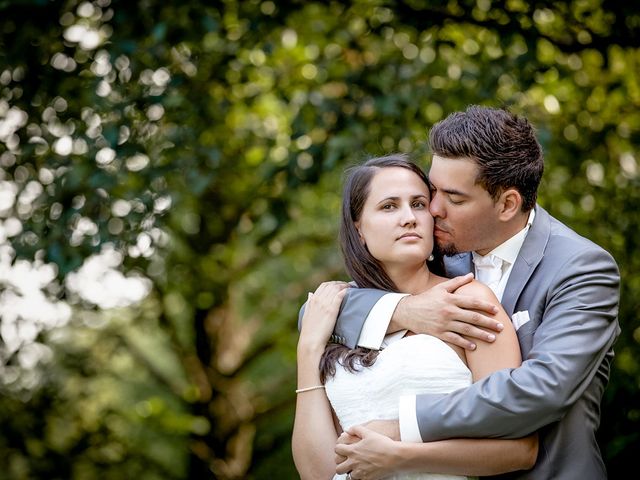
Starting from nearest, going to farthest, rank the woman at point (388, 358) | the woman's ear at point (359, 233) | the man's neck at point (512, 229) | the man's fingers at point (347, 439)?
the woman at point (388, 358) → the man's fingers at point (347, 439) → the man's neck at point (512, 229) → the woman's ear at point (359, 233)

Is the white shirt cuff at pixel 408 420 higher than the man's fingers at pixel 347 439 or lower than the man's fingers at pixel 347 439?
higher

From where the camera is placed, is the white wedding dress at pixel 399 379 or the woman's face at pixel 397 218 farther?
the woman's face at pixel 397 218

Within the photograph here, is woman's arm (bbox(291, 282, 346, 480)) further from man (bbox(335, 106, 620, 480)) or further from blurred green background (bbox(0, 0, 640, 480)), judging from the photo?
blurred green background (bbox(0, 0, 640, 480))

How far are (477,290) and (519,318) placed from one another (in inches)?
6.2

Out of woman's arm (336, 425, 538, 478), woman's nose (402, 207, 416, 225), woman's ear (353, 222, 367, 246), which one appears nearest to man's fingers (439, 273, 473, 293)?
woman's nose (402, 207, 416, 225)

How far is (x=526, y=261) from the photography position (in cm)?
293

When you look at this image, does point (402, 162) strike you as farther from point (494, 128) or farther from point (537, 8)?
point (537, 8)

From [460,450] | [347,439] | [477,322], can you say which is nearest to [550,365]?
[477,322]

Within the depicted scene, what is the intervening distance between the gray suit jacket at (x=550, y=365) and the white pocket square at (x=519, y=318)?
0.04ft

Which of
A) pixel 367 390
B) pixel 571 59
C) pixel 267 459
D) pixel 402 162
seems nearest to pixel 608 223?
pixel 571 59

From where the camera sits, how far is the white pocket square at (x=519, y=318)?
2829 mm

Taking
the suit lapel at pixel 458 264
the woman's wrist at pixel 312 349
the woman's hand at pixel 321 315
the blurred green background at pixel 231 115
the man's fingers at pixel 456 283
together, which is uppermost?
the man's fingers at pixel 456 283

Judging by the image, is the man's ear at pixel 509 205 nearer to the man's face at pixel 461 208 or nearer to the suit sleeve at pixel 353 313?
the man's face at pixel 461 208

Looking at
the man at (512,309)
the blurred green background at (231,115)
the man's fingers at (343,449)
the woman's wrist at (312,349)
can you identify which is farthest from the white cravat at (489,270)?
the blurred green background at (231,115)
